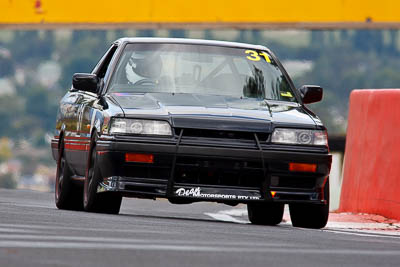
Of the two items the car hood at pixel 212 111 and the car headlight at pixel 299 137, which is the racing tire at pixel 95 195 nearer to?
the car hood at pixel 212 111

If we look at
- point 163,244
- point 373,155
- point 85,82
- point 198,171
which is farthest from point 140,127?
point 373,155

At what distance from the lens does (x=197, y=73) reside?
38.1ft

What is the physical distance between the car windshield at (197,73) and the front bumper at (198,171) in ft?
3.45

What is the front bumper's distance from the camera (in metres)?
10.4

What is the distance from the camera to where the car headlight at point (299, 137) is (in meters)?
10.6

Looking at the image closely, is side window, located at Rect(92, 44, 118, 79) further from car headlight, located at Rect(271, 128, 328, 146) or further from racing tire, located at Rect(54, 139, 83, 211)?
car headlight, located at Rect(271, 128, 328, 146)

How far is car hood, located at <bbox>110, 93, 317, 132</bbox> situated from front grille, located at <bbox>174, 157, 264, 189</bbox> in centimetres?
27

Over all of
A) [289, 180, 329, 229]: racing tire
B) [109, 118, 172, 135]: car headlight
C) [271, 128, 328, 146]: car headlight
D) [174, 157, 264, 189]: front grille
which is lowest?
[289, 180, 329, 229]: racing tire

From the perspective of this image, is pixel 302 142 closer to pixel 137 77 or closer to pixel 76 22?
pixel 137 77

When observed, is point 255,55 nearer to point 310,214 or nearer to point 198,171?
point 310,214

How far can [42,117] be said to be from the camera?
112125 mm

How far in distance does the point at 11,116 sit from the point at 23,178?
15.0 m

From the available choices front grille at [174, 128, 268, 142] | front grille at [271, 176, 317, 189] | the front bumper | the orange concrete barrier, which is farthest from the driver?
the orange concrete barrier
